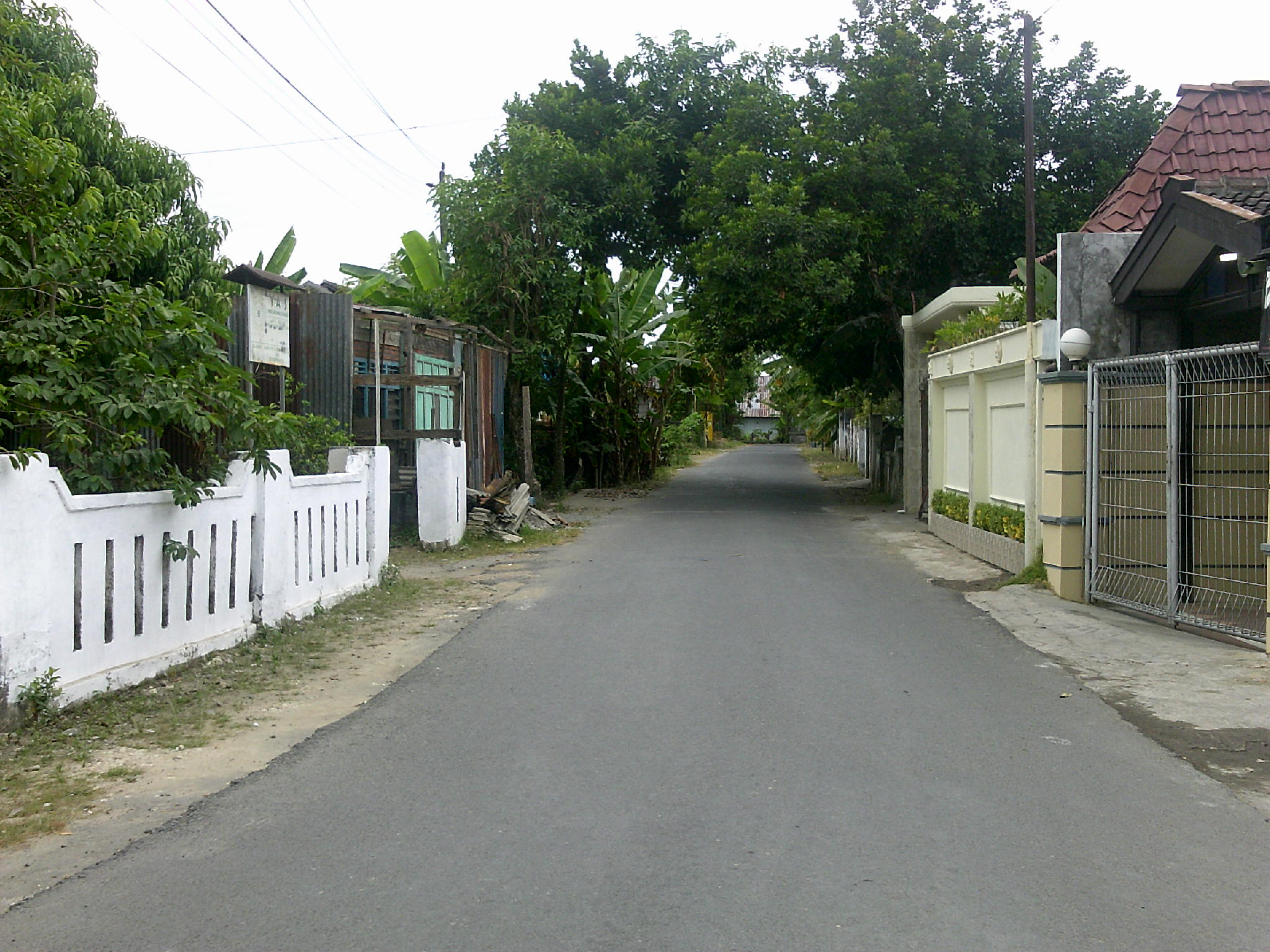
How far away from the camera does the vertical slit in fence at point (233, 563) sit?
823 cm

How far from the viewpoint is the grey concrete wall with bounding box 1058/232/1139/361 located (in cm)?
1105

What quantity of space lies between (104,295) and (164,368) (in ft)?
1.87

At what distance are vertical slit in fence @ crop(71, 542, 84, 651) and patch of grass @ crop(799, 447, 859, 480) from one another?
30.1 meters

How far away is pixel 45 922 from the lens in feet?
12.9

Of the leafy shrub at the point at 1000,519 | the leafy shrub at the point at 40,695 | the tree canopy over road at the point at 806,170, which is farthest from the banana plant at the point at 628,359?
the leafy shrub at the point at 40,695

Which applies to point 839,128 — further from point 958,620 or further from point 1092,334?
point 958,620

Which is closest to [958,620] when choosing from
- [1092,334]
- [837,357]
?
[1092,334]

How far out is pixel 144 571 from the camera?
7.04m

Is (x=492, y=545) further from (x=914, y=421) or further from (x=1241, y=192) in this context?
(x=1241, y=192)

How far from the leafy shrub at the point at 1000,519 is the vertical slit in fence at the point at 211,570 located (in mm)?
8926

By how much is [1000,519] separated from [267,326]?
28.8ft

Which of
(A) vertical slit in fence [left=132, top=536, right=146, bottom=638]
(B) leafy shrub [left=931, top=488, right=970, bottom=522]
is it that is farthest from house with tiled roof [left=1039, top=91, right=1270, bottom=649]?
(A) vertical slit in fence [left=132, top=536, right=146, bottom=638]

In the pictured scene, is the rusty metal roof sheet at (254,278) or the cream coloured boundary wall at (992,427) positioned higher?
the rusty metal roof sheet at (254,278)

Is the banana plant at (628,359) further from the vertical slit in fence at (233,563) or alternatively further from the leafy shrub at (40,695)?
the leafy shrub at (40,695)
